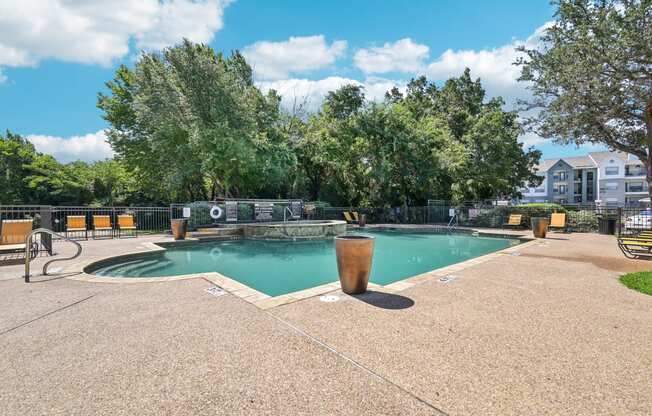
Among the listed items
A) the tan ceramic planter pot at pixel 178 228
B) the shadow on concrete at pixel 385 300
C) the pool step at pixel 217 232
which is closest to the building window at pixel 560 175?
the pool step at pixel 217 232

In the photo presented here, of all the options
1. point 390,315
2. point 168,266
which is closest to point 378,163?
point 168,266

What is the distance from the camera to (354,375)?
2293mm

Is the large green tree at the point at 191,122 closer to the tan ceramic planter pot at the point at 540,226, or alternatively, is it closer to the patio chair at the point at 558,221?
the tan ceramic planter pot at the point at 540,226

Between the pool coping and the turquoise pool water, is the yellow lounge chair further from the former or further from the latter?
the turquoise pool water

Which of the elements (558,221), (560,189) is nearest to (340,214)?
(558,221)

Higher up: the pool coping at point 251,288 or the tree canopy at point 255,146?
the tree canopy at point 255,146

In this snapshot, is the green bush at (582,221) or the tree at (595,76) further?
the green bush at (582,221)

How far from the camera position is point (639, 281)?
5035 mm

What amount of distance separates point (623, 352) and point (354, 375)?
2.45 m

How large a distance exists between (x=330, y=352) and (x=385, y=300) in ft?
5.45

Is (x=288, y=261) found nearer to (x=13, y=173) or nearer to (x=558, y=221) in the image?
(x=558, y=221)

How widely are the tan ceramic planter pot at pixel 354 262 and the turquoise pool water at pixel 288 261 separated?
5.95ft

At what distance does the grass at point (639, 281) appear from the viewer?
4613 millimetres

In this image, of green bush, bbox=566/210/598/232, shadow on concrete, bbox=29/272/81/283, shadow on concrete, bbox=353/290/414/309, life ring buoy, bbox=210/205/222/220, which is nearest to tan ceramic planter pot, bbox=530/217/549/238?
green bush, bbox=566/210/598/232
